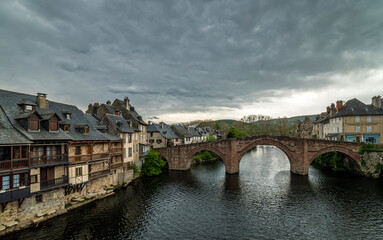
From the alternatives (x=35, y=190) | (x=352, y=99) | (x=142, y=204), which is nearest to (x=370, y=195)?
(x=352, y=99)

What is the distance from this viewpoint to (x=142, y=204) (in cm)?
2611

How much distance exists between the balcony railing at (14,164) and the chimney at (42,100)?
9.20 m

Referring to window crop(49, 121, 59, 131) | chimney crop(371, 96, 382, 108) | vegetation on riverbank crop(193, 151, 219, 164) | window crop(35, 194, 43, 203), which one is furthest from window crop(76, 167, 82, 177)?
chimney crop(371, 96, 382, 108)

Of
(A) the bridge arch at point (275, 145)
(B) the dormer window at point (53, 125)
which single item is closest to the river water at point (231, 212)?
(A) the bridge arch at point (275, 145)

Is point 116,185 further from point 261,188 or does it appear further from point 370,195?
point 370,195

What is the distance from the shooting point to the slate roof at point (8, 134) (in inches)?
656

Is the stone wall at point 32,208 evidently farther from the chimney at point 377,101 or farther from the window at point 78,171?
the chimney at point 377,101

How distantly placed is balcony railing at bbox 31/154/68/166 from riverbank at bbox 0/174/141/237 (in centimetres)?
342

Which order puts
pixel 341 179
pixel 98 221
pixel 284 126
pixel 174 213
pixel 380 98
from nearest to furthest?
pixel 98 221, pixel 174 213, pixel 341 179, pixel 380 98, pixel 284 126

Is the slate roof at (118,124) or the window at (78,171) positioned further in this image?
the slate roof at (118,124)

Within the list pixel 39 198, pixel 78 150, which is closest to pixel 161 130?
pixel 78 150

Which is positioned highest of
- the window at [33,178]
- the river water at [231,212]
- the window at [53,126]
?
the window at [53,126]

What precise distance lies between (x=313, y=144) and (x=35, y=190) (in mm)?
46902

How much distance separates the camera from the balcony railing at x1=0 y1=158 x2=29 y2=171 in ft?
54.3
